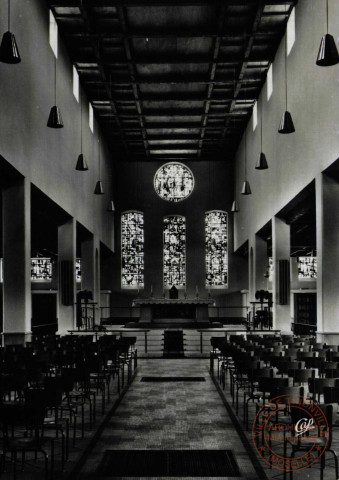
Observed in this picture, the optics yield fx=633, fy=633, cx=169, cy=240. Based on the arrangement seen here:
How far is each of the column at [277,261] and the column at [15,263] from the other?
32.2 ft

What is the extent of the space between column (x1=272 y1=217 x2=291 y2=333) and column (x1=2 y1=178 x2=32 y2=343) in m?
9.81

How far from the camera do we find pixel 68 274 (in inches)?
865

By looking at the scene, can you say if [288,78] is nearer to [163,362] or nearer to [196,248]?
[163,362]

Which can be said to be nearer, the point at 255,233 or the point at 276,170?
the point at 276,170

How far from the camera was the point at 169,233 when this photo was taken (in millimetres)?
34844

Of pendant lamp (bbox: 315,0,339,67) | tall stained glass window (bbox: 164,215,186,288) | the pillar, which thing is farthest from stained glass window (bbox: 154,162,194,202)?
pendant lamp (bbox: 315,0,339,67)

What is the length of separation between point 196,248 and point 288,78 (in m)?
17.3

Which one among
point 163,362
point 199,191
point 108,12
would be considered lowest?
point 163,362

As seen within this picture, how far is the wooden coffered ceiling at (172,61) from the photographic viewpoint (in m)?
17.7

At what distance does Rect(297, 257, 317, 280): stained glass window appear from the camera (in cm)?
3384

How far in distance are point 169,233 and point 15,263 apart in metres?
20.4

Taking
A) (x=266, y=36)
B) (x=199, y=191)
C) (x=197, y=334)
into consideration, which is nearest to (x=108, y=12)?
(x=266, y=36)

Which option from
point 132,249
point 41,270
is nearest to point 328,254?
point 132,249

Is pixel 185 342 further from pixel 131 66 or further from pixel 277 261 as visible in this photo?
pixel 131 66
